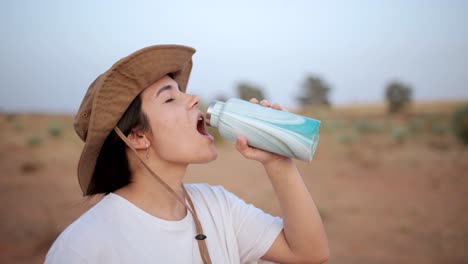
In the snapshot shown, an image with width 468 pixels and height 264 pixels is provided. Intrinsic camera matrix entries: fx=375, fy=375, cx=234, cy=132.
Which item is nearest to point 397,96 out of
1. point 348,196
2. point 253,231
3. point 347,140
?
point 347,140

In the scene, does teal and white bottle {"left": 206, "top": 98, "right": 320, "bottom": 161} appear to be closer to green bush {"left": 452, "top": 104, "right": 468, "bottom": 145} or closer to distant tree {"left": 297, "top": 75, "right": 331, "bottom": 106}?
green bush {"left": 452, "top": 104, "right": 468, "bottom": 145}

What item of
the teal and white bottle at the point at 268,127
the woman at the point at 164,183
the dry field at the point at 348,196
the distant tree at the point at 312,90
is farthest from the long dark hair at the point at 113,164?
the distant tree at the point at 312,90

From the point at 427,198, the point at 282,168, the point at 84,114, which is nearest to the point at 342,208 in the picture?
the point at 427,198

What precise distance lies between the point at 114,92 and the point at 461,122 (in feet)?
49.8

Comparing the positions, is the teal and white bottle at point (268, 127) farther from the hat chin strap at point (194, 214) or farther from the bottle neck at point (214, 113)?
the hat chin strap at point (194, 214)

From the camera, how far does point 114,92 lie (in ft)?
5.45

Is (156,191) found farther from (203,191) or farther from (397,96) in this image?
(397,96)

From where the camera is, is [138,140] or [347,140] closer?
[138,140]

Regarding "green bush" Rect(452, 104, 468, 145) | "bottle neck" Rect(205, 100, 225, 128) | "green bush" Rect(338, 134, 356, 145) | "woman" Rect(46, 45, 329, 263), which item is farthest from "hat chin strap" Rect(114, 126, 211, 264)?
"green bush" Rect(338, 134, 356, 145)

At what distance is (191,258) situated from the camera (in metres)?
1.69

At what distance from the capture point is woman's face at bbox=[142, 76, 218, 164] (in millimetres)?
1772

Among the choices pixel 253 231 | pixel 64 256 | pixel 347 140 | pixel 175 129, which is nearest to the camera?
pixel 64 256

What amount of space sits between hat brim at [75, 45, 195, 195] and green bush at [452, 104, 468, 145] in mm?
14437

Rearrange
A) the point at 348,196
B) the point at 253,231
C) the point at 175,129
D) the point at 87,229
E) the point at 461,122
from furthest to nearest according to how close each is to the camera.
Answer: the point at 461,122 < the point at 348,196 < the point at 253,231 < the point at 175,129 < the point at 87,229
